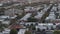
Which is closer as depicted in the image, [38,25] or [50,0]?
[38,25]

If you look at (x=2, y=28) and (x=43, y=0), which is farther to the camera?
(x=43, y=0)

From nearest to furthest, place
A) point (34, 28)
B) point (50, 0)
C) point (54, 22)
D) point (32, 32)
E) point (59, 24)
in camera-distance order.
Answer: point (32, 32) < point (34, 28) < point (59, 24) < point (54, 22) < point (50, 0)

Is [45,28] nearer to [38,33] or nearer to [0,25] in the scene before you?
[38,33]

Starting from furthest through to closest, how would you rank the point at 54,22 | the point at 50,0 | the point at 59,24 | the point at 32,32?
the point at 50,0, the point at 54,22, the point at 59,24, the point at 32,32

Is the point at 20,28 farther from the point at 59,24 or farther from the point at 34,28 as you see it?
the point at 59,24

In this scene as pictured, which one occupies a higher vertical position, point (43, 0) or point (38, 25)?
point (43, 0)

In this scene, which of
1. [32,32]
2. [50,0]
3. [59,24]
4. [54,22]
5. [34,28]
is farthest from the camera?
[50,0]

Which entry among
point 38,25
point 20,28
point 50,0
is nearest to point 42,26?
point 38,25

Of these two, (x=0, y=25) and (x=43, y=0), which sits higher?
(x=43, y=0)

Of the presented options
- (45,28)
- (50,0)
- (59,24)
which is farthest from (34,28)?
(50,0)
